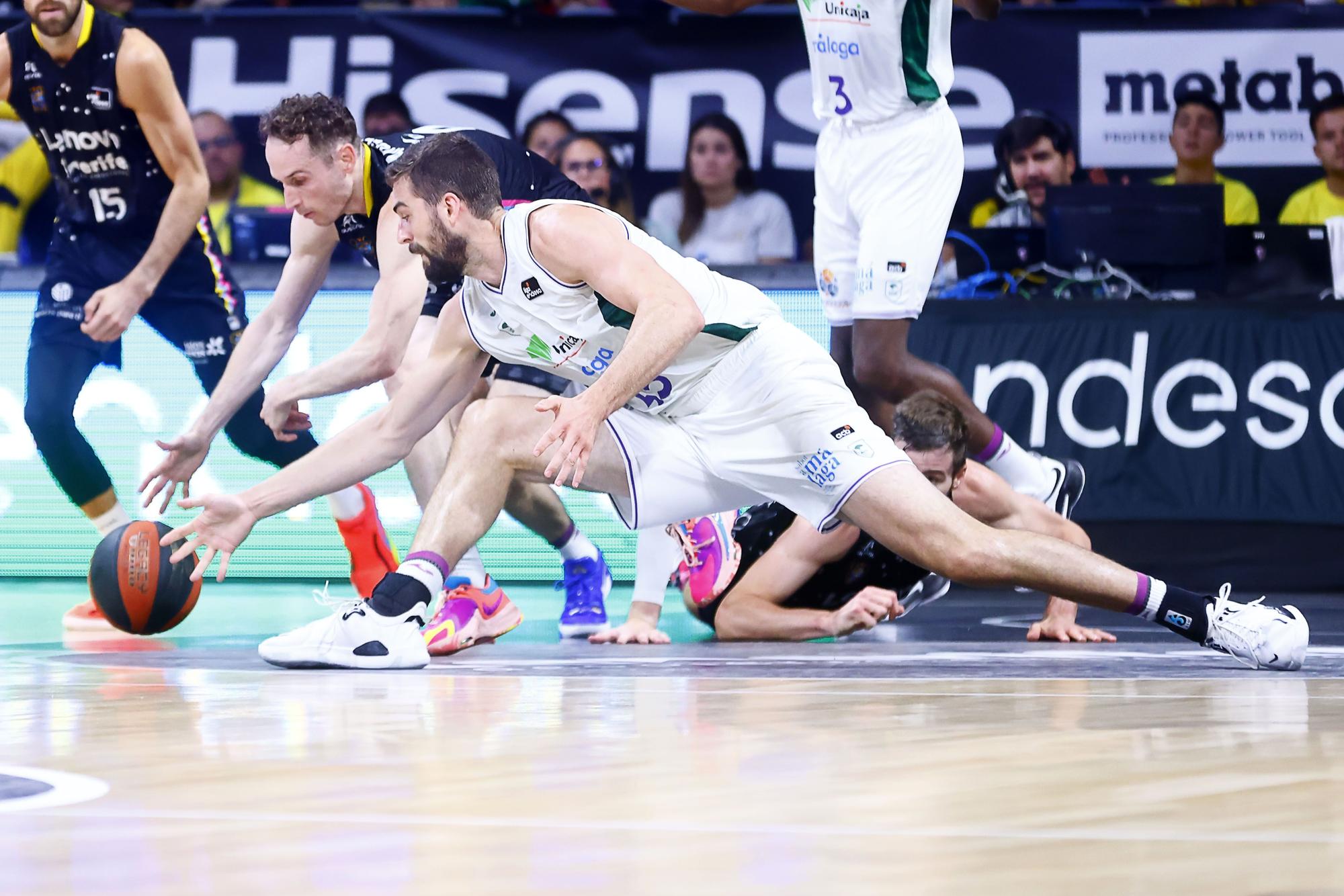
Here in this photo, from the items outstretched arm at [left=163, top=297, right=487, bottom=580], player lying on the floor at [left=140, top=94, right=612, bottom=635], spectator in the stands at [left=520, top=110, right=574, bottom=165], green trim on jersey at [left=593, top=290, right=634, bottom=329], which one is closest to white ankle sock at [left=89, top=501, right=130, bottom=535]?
player lying on the floor at [left=140, top=94, right=612, bottom=635]

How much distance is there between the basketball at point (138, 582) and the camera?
16.0 ft

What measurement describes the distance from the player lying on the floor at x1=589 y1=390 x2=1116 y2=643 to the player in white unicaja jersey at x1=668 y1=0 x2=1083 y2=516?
1.76ft

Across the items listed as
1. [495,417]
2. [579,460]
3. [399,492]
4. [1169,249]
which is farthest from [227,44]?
[579,460]

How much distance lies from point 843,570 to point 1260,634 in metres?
1.68

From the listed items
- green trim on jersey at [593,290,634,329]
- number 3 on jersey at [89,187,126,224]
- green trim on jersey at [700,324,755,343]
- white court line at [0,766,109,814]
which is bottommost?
white court line at [0,766,109,814]

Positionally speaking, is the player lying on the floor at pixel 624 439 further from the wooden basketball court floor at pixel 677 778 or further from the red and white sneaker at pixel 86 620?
the red and white sneaker at pixel 86 620

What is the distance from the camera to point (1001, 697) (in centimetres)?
329

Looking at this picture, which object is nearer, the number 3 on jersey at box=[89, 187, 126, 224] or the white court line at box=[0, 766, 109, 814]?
the white court line at box=[0, 766, 109, 814]

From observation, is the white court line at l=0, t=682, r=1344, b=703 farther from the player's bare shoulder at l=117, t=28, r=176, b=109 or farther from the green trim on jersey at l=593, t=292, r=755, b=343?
the player's bare shoulder at l=117, t=28, r=176, b=109

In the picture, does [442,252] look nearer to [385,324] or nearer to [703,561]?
[385,324]

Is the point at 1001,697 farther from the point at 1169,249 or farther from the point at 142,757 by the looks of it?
the point at 1169,249

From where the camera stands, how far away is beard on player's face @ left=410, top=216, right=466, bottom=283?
3677 millimetres

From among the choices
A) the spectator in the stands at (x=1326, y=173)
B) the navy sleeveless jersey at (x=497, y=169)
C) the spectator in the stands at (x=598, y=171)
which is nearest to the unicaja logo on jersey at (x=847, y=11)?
the navy sleeveless jersey at (x=497, y=169)

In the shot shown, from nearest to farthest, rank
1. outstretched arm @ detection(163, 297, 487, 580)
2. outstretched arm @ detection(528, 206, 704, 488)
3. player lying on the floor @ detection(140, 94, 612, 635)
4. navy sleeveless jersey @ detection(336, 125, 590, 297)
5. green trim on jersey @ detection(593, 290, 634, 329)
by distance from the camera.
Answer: outstretched arm @ detection(528, 206, 704, 488)
green trim on jersey @ detection(593, 290, 634, 329)
outstretched arm @ detection(163, 297, 487, 580)
player lying on the floor @ detection(140, 94, 612, 635)
navy sleeveless jersey @ detection(336, 125, 590, 297)
